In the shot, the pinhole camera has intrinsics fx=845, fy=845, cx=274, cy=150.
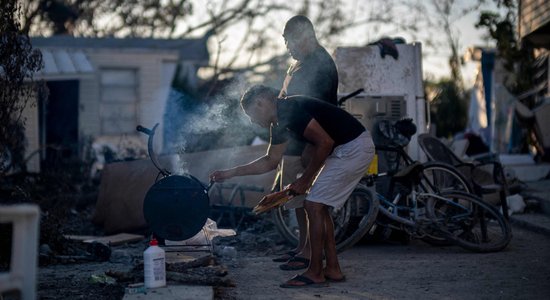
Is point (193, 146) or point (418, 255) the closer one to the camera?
point (418, 255)

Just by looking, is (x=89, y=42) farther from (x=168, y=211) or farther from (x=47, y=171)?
(x=168, y=211)

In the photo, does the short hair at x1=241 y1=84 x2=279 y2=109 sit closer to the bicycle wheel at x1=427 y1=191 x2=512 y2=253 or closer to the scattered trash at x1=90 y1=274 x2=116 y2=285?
the scattered trash at x1=90 y1=274 x2=116 y2=285

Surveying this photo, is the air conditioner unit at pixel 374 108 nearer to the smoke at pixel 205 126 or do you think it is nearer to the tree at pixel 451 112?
the smoke at pixel 205 126

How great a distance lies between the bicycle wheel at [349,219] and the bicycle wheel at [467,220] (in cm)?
65

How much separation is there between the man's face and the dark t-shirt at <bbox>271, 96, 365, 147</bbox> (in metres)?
0.11

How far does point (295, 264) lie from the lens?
26.0 feet

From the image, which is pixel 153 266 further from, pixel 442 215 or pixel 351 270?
pixel 442 215

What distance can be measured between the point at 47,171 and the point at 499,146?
993 cm

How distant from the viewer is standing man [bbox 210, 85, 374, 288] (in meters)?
6.85

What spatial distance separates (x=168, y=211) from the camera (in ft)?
24.8

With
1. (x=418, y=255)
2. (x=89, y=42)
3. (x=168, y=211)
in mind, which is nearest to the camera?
(x=168, y=211)

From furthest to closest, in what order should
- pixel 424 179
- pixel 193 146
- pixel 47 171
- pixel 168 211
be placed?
1. pixel 47 171
2. pixel 193 146
3. pixel 424 179
4. pixel 168 211

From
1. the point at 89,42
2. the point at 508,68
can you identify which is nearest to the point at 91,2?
the point at 89,42

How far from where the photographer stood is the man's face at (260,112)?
275 inches
